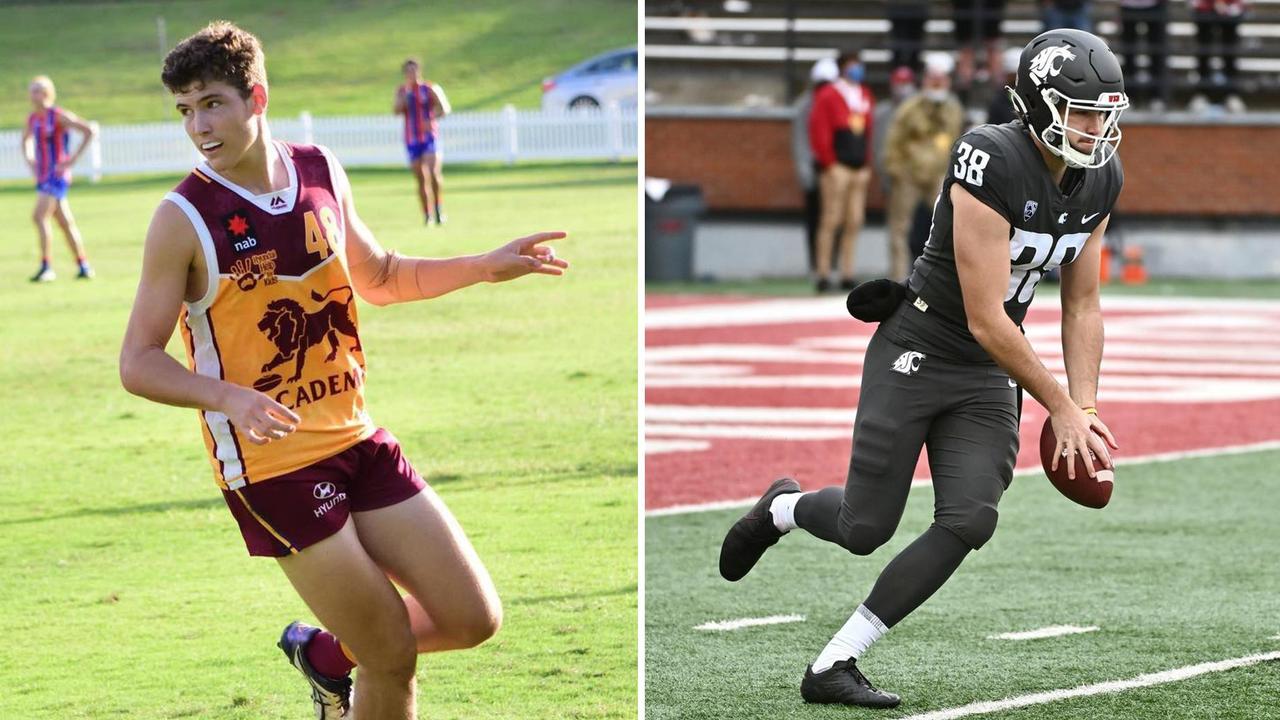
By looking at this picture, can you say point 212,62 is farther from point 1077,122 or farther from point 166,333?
point 1077,122

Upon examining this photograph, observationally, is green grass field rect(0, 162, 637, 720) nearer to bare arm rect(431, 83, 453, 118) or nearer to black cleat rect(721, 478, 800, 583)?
black cleat rect(721, 478, 800, 583)

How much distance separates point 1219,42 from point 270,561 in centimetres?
2008

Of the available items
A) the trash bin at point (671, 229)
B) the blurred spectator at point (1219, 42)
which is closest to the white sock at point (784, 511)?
the trash bin at point (671, 229)

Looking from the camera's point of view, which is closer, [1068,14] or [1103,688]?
[1103,688]

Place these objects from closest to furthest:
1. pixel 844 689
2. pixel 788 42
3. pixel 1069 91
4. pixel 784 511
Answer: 1. pixel 1069 91
2. pixel 844 689
3. pixel 784 511
4. pixel 788 42

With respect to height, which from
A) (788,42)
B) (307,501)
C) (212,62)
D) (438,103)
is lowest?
(438,103)


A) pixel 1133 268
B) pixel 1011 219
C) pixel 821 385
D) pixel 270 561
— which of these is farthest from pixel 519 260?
pixel 1133 268

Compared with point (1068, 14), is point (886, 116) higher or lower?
lower

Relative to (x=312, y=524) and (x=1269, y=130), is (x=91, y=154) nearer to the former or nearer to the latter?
(x=1269, y=130)

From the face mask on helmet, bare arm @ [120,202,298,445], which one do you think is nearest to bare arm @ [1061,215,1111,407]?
the face mask on helmet

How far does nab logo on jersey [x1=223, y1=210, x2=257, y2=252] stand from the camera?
4.18m

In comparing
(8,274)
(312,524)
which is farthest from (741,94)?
(312,524)

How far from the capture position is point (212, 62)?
165 inches

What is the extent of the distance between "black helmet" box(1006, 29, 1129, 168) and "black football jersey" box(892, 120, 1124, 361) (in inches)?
3.5
